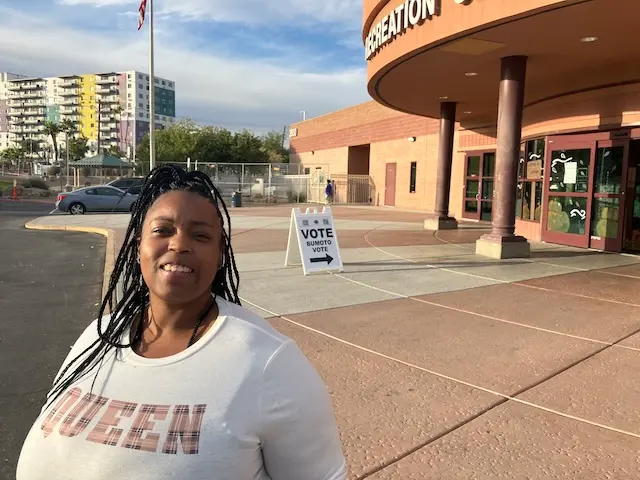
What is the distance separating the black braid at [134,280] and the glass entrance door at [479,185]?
686 inches

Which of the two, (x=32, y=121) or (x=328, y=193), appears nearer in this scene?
(x=328, y=193)

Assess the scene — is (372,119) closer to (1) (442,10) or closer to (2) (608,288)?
(1) (442,10)

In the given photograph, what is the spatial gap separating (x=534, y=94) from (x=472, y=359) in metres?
10.5

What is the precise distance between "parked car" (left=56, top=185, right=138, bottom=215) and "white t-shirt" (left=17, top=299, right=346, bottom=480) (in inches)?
807

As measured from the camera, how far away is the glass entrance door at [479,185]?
733 inches

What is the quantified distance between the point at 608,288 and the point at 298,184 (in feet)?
93.4

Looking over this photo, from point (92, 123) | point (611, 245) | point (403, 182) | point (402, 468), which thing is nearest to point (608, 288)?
point (611, 245)

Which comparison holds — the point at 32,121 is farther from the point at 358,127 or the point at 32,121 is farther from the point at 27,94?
the point at 358,127

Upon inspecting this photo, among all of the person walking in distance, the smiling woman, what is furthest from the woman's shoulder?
the person walking in distance

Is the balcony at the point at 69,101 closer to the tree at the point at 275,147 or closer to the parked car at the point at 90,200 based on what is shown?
the tree at the point at 275,147

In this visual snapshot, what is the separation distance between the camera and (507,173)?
407 inches

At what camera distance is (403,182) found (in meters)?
28.2

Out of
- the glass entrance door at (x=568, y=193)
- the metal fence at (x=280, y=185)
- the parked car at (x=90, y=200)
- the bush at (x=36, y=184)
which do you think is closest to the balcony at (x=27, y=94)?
the bush at (x=36, y=184)

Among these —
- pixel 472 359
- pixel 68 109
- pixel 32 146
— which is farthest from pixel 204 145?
pixel 68 109
